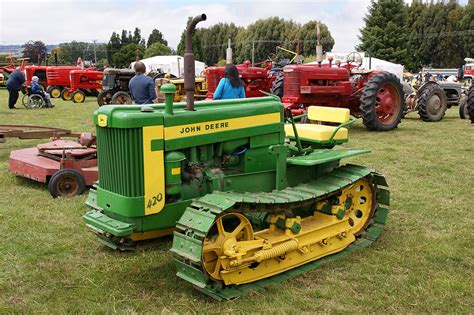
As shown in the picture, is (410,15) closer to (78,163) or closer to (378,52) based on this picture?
(378,52)

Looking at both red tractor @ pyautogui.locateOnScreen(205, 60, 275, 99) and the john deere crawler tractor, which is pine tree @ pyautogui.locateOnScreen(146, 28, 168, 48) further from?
the john deere crawler tractor

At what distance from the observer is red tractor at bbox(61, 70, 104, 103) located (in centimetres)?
2293

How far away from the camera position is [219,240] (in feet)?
12.9

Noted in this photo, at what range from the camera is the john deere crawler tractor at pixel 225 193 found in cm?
393

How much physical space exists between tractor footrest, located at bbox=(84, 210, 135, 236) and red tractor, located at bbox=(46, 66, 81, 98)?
21.9 metres

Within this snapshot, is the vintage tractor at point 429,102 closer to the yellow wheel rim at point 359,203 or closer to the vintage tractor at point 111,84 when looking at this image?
the yellow wheel rim at point 359,203

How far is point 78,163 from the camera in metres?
Result: 6.90

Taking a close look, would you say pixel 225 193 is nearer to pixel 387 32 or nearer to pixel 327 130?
pixel 327 130

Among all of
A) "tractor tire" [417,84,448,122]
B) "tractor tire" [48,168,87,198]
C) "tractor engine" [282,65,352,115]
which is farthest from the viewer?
"tractor tire" [417,84,448,122]

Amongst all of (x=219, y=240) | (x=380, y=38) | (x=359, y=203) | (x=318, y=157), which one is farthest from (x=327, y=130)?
(x=380, y=38)

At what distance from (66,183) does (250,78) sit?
987 centimetres

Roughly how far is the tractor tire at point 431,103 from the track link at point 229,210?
34.2ft

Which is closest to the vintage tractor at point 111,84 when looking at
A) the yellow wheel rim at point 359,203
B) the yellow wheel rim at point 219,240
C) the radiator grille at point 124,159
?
the yellow wheel rim at point 359,203

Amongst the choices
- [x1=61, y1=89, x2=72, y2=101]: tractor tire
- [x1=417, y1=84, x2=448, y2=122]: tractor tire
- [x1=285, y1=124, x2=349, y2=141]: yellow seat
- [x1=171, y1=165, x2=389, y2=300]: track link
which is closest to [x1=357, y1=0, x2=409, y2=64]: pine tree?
[x1=61, y1=89, x2=72, y2=101]: tractor tire
